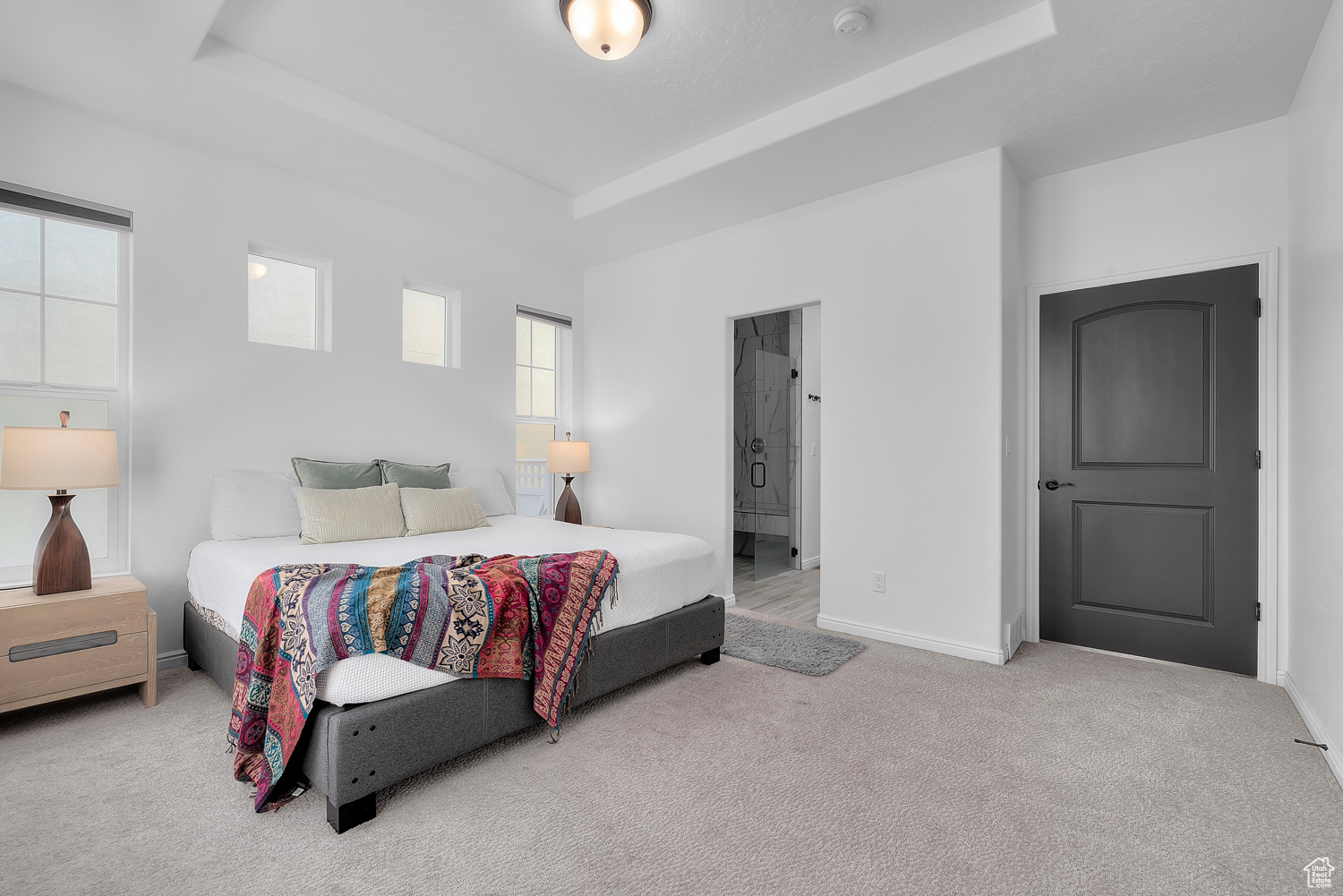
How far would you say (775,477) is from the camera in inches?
230

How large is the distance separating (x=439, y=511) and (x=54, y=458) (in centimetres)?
155

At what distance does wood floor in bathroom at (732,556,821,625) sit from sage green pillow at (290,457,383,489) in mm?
2532

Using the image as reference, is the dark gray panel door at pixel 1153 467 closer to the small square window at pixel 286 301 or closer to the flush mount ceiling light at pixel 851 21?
the flush mount ceiling light at pixel 851 21

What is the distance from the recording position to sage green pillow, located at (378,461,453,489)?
3715mm

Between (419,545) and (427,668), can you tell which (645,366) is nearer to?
(419,545)

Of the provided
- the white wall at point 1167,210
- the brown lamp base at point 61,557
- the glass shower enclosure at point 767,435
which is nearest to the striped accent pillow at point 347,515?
the brown lamp base at point 61,557

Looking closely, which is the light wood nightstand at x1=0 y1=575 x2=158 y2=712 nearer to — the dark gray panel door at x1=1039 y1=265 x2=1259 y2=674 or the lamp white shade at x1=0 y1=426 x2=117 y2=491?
the lamp white shade at x1=0 y1=426 x2=117 y2=491

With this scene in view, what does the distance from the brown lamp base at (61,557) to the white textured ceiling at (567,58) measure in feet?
6.79

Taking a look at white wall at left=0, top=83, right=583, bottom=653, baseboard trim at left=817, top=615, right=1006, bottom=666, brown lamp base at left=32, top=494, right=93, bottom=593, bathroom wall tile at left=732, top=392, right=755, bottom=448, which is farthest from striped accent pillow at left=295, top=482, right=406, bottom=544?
bathroom wall tile at left=732, top=392, right=755, bottom=448

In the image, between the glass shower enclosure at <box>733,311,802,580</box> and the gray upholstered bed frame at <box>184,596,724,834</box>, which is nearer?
the gray upholstered bed frame at <box>184,596,724,834</box>

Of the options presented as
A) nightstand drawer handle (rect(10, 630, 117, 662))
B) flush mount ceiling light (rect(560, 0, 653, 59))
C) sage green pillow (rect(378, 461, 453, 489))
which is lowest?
nightstand drawer handle (rect(10, 630, 117, 662))

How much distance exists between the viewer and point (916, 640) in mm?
3494

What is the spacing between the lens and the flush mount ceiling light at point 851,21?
2.42 m

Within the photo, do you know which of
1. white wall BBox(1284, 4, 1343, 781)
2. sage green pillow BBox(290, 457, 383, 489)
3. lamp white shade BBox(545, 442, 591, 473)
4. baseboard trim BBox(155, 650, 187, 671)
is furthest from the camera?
lamp white shade BBox(545, 442, 591, 473)
